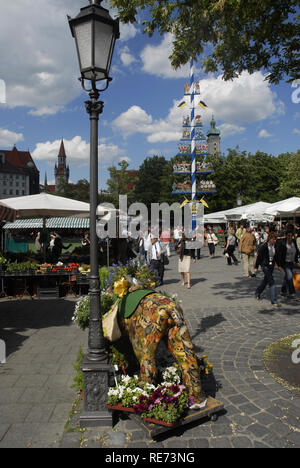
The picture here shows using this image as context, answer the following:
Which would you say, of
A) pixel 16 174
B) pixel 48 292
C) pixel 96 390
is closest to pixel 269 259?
pixel 48 292

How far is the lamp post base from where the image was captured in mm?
3240

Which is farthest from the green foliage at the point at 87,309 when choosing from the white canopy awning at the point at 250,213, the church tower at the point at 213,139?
the church tower at the point at 213,139

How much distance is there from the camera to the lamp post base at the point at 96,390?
324 centimetres

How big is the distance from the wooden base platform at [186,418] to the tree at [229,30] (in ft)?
16.9

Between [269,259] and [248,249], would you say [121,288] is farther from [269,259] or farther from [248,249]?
[248,249]

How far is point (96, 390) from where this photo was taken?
328 cm

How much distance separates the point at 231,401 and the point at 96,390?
1.57 meters

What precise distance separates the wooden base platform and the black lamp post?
0.35m

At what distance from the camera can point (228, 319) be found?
6.99 meters

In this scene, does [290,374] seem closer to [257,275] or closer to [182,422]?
[182,422]

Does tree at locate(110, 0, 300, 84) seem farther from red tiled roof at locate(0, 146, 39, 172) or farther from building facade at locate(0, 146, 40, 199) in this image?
red tiled roof at locate(0, 146, 39, 172)

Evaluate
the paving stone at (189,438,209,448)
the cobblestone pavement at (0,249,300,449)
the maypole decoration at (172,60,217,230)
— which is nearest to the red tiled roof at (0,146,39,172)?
the maypole decoration at (172,60,217,230)

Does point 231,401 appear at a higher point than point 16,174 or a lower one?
lower
